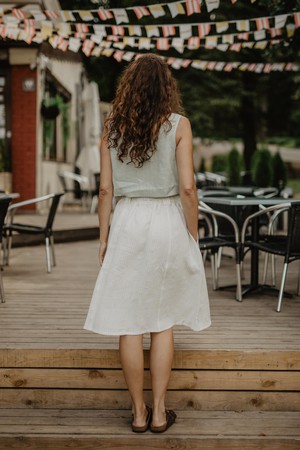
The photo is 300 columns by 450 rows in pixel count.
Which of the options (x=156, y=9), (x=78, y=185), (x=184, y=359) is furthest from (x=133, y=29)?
(x=78, y=185)

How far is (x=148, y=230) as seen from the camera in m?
3.31

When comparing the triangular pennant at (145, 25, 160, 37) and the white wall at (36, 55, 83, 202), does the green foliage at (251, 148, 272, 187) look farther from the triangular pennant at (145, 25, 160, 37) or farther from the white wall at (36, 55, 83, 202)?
the triangular pennant at (145, 25, 160, 37)

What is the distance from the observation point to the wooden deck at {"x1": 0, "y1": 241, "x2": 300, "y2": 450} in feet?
11.0

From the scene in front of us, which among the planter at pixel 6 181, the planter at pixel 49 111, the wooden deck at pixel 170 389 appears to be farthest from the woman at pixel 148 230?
the planter at pixel 49 111

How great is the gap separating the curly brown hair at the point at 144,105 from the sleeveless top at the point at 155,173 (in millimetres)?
30

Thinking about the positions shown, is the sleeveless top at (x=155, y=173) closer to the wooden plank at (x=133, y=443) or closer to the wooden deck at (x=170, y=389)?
the wooden deck at (x=170, y=389)

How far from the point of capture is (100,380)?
12.3 feet

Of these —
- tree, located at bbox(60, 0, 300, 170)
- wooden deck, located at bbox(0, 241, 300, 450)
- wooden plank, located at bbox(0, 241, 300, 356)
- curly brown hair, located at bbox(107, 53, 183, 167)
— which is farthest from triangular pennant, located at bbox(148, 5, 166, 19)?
tree, located at bbox(60, 0, 300, 170)

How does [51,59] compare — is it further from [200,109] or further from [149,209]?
[149,209]

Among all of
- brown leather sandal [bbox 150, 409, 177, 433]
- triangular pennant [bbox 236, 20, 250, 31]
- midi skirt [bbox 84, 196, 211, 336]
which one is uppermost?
triangular pennant [bbox 236, 20, 250, 31]

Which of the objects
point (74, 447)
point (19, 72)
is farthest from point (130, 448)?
point (19, 72)

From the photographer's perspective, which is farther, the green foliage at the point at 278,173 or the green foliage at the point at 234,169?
the green foliage at the point at 234,169

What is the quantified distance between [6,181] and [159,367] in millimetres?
9523

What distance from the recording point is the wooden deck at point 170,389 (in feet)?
11.0
